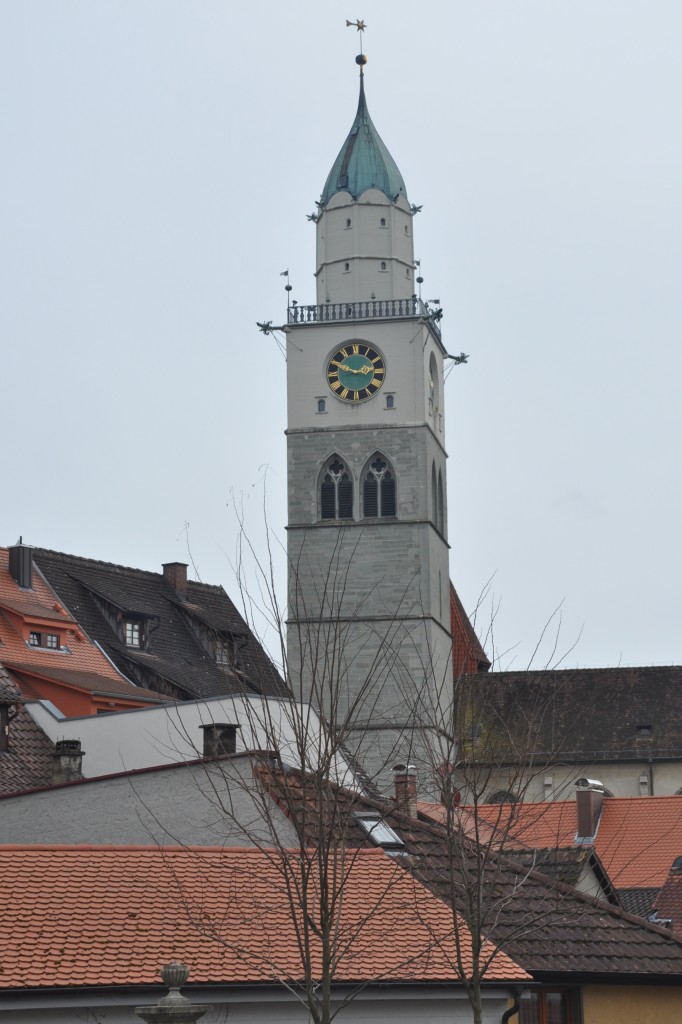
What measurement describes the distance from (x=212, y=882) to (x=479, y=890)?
367 centimetres

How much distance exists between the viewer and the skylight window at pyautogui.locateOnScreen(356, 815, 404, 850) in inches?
934

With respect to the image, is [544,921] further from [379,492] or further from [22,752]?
[379,492]

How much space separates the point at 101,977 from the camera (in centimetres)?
1812

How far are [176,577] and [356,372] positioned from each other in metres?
12.1

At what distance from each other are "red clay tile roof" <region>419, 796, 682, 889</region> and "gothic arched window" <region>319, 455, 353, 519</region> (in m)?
16.0

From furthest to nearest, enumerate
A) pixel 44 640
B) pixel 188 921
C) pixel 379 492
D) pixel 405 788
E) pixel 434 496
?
pixel 434 496 → pixel 379 492 → pixel 44 640 → pixel 405 788 → pixel 188 921

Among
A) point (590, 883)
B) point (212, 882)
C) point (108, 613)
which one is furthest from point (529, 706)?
point (212, 882)

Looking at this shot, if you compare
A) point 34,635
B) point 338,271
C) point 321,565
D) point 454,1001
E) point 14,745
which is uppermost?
point 338,271

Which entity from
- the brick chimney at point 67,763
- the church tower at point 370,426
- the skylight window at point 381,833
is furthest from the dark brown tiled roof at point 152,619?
the skylight window at point 381,833

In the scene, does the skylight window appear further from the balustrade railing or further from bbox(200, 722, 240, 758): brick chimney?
the balustrade railing

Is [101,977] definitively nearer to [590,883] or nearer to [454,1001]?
[454,1001]

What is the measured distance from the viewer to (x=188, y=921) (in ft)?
63.5

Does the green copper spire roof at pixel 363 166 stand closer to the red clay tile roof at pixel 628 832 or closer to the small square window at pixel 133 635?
the small square window at pixel 133 635

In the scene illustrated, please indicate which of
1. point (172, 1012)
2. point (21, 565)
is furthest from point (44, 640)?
point (172, 1012)
